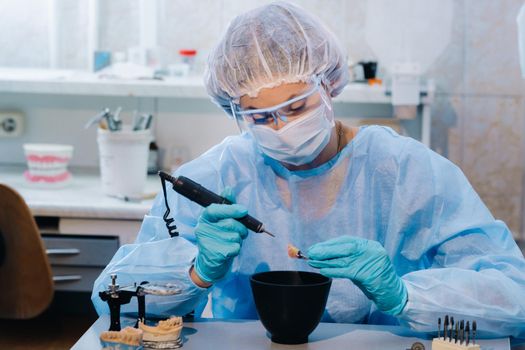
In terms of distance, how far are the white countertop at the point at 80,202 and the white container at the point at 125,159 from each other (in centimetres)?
5

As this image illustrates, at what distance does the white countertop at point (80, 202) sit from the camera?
2.75 meters

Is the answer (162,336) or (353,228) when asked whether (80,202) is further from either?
(162,336)

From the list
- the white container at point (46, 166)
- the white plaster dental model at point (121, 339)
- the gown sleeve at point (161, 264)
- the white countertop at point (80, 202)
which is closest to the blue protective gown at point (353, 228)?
the gown sleeve at point (161, 264)

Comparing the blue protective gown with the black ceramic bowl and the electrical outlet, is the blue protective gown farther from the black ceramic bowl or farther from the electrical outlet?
the electrical outlet

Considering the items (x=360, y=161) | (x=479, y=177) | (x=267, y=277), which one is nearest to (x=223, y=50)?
(x=360, y=161)

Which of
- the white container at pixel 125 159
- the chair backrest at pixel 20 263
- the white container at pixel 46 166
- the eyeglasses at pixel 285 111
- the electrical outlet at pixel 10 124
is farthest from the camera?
the electrical outlet at pixel 10 124

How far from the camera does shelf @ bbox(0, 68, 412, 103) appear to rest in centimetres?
314

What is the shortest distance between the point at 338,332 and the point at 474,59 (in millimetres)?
2027

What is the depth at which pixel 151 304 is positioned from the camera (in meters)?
1.57

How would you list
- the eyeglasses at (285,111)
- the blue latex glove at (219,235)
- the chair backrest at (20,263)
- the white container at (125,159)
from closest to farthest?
the blue latex glove at (219,235) < the eyeglasses at (285,111) < the chair backrest at (20,263) < the white container at (125,159)

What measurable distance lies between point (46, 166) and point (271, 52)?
1.70 m

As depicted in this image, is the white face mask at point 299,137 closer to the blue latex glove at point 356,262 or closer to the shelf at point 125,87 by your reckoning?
the blue latex glove at point 356,262

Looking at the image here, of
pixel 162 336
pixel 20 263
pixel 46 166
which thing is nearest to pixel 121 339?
pixel 162 336

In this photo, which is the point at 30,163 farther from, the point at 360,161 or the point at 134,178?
the point at 360,161
